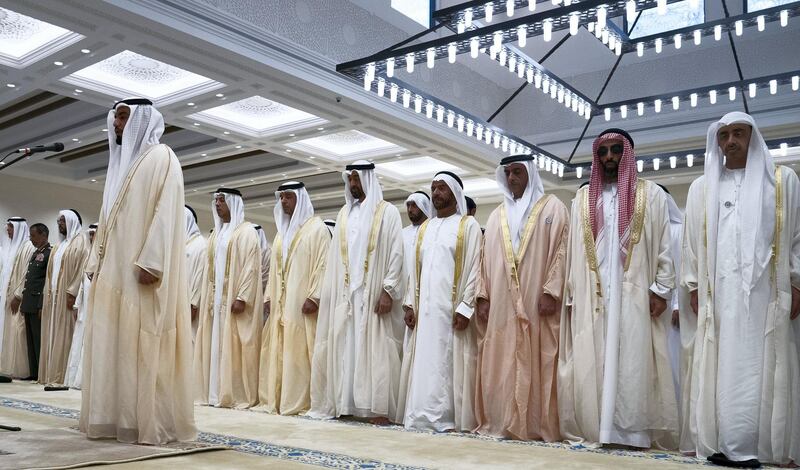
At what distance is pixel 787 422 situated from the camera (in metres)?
3.28

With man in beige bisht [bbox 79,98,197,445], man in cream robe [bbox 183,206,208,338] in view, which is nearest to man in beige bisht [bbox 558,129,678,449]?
man in beige bisht [bbox 79,98,197,445]

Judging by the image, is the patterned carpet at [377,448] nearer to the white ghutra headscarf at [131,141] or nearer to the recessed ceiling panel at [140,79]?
the white ghutra headscarf at [131,141]

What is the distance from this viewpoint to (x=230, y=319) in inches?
231

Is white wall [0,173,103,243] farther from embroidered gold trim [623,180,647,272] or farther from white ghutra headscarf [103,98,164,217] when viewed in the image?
embroidered gold trim [623,180,647,272]

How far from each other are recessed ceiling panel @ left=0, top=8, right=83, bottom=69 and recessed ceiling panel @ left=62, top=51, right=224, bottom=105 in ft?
1.93

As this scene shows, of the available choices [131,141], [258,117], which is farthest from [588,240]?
[258,117]

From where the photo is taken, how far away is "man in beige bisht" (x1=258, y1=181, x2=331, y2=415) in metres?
5.37

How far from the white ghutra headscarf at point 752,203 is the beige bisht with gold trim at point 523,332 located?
935 millimetres

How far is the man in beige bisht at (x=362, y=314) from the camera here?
16.1 ft

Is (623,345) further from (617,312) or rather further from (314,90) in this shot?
(314,90)

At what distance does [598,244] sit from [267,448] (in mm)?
2074

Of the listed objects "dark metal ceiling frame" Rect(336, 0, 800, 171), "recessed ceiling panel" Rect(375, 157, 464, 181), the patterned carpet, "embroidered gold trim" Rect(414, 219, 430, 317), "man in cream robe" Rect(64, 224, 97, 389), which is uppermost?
"recessed ceiling panel" Rect(375, 157, 464, 181)

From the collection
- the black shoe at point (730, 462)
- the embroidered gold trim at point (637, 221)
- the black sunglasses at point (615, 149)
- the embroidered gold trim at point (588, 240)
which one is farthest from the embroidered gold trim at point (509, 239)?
the black shoe at point (730, 462)

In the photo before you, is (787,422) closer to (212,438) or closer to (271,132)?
(212,438)
